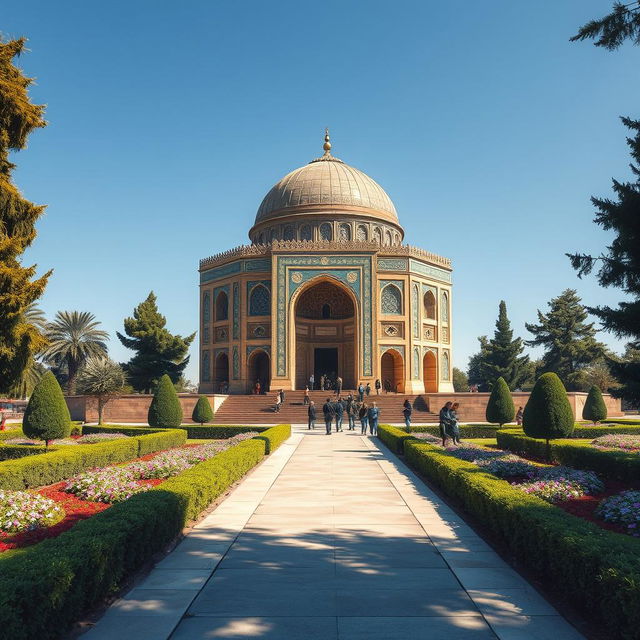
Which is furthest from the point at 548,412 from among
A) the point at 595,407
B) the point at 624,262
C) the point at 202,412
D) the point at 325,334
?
the point at 325,334

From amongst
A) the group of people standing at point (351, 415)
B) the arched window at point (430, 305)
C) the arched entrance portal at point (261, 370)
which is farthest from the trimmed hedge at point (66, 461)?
the arched window at point (430, 305)

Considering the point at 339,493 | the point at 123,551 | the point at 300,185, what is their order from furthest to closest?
the point at 300,185, the point at 339,493, the point at 123,551

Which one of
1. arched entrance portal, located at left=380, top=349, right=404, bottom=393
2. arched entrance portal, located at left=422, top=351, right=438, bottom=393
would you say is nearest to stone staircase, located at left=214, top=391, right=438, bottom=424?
arched entrance portal, located at left=380, top=349, right=404, bottom=393

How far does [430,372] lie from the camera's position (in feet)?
144

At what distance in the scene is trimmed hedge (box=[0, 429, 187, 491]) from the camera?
1170cm

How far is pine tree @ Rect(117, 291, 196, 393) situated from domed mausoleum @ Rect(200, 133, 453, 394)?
354cm

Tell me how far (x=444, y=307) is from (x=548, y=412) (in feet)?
97.7

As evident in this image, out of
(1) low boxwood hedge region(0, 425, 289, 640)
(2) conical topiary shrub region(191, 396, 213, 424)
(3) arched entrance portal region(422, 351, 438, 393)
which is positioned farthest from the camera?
(3) arched entrance portal region(422, 351, 438, 393)

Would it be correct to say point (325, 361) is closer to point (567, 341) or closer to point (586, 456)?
point (567, 341)

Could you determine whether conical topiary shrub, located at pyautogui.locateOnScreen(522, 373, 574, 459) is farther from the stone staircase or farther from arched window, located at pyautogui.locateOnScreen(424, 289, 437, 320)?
arched window, located at pyautogui.locateOnScreen(424, 289, 437, 320)

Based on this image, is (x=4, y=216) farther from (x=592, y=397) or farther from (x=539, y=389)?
(x=592, y=397)

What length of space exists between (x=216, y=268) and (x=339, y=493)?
34789mm

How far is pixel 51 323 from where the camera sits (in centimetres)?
4994

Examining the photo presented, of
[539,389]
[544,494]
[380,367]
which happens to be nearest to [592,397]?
[380,367]
